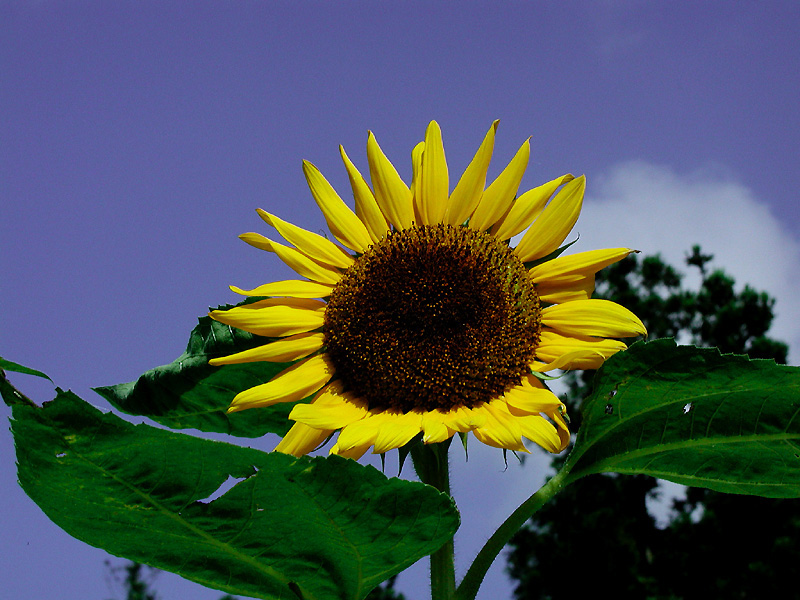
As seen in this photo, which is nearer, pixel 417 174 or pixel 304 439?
pixel 304 439

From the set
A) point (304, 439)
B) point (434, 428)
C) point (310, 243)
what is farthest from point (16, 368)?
point (310, 243)

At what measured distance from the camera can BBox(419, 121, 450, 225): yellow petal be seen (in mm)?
2070

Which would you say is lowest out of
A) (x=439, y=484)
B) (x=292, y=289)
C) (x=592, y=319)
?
(x=439, y=484)

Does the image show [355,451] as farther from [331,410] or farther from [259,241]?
[259,241]

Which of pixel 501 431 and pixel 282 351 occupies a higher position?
pixel 282 351

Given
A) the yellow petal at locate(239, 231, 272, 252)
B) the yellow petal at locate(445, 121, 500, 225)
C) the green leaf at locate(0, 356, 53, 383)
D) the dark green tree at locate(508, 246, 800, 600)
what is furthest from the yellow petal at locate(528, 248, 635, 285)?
the dark green tree at locate(508, 246, 800, 600)

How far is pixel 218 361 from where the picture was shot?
1838 millimetres

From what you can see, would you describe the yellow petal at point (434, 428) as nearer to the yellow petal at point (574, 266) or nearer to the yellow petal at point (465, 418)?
the yellow petal at point (465, 418)

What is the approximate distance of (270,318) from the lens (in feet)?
6.35

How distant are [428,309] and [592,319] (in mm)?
410

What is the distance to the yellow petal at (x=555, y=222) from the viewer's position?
1.98m

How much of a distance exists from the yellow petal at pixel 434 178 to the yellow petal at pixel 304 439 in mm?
688

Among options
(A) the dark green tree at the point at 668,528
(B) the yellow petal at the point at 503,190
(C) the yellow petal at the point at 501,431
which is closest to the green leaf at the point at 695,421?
(C) the yellow petal at the point at 501,431

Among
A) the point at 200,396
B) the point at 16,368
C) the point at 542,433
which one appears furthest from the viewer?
the point at 200,396
